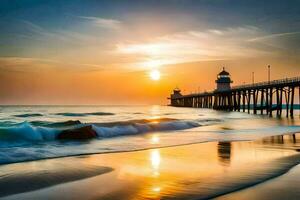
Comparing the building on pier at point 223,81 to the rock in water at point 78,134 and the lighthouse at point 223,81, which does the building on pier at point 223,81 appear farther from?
the rock in water at point 78,134

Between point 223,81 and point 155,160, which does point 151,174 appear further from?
point 223,81

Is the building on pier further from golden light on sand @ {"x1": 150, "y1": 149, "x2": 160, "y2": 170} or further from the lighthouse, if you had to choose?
golden light on sand @ {"x1": 150, "y1": 149, "x2": 160, "y2": 170}

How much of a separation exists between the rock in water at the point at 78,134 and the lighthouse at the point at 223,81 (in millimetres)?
53644

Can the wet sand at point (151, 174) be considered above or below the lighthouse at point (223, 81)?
below

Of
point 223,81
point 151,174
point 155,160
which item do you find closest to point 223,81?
point 223,81

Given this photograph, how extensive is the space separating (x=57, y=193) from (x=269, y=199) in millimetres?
3701

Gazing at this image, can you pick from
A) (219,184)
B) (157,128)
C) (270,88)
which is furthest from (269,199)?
(270,88)

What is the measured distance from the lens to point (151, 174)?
8602 mm

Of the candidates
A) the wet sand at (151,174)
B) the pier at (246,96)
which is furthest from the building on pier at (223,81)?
the wet sand at (151,174)

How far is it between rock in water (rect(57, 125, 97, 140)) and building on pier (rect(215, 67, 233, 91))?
2113 inches

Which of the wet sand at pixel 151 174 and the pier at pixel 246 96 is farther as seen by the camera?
the pier at pixel 246 96

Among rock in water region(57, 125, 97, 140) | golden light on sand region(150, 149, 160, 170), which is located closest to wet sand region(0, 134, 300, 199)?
golden light on sand region(150, 149, 160, 170)

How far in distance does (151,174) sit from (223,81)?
64.4 metres

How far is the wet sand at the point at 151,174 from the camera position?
6789 millimetres
